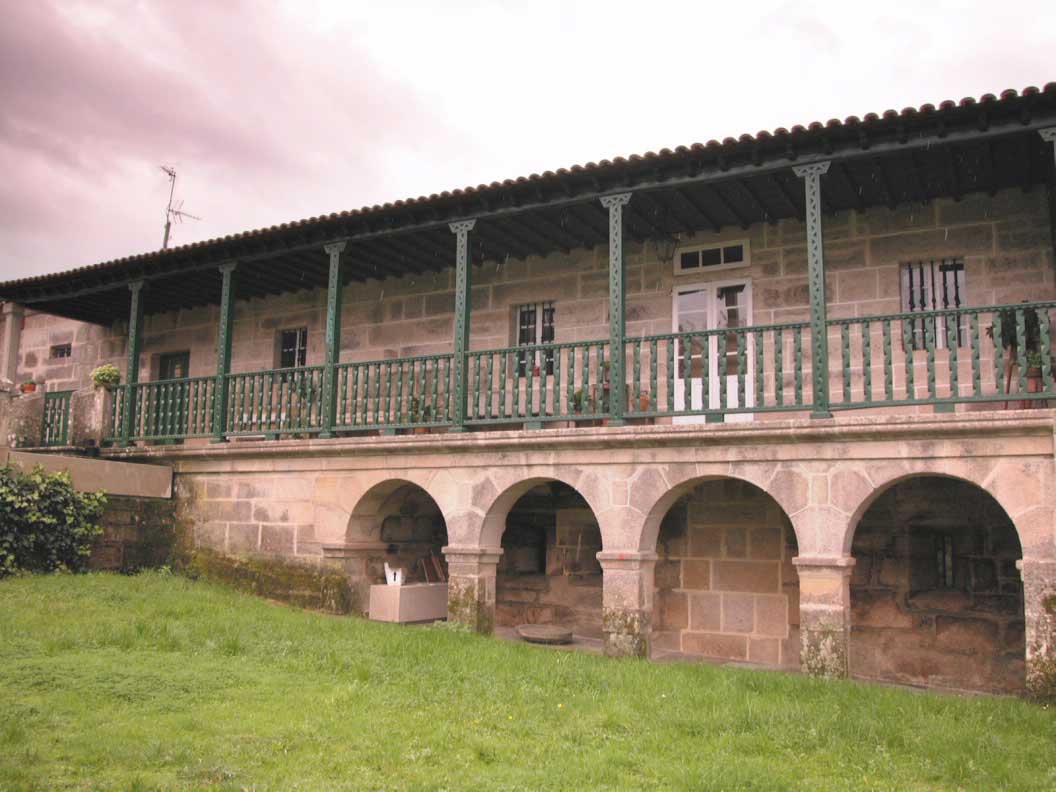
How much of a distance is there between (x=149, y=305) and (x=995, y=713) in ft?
44.7

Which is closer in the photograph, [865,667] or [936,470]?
[936,470]

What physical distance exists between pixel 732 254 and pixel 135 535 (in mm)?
7978

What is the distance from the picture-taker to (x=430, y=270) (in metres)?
13.6

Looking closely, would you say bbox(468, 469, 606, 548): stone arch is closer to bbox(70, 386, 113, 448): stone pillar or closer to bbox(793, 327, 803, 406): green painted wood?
bbox(793, 327, 803, 406): green painted wood

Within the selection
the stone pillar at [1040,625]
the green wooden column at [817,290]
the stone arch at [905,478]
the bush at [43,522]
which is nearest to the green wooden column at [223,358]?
the bush at [43,522]

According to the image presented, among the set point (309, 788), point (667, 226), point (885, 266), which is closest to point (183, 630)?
point (309, 788)

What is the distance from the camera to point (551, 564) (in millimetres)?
12281

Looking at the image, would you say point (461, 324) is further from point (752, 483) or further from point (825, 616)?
point (825, 616)

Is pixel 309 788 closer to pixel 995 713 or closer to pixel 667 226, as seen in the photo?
pixel 995 713

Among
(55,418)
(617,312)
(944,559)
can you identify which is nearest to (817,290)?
(617,312)

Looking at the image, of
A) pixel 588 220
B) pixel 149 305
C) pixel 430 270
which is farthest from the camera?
pixel 149 305

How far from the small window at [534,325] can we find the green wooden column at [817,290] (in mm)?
4199

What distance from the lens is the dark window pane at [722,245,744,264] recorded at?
11445 mm

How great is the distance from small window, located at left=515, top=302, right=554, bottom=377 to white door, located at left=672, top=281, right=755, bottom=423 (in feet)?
5.88
